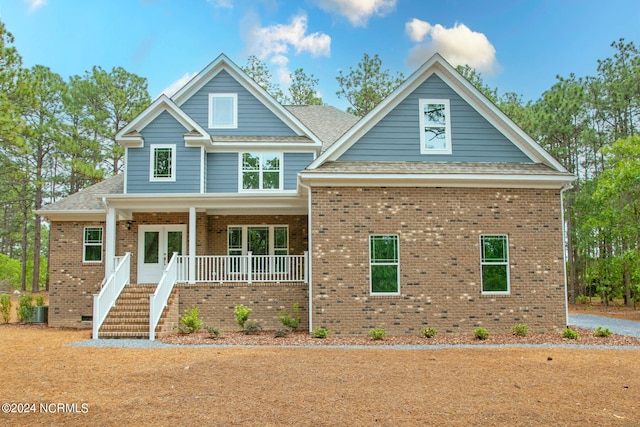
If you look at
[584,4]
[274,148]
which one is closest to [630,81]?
[584,4]

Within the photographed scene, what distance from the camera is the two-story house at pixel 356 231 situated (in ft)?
43.9

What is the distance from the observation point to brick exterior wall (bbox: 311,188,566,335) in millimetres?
13258

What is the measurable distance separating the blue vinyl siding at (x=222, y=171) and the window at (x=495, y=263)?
8537 mm

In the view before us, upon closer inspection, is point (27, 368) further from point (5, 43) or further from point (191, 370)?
point (5, 43)

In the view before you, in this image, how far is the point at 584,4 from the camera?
68.5 feet

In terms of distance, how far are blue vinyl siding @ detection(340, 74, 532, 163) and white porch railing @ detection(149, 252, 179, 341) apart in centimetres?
571

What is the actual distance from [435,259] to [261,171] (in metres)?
7.28

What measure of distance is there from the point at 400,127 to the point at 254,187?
5920mm

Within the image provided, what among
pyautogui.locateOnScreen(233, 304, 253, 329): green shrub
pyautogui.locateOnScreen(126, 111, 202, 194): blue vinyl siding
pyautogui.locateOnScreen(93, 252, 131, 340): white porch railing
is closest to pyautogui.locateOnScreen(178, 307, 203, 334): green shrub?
pyautogui.locateOnScreen(233, 304, 253, 329): green shrub

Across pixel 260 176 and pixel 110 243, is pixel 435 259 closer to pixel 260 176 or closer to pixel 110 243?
pixel 260 176

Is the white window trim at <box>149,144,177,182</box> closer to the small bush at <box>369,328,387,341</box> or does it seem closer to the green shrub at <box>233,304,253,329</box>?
the green shrub at <box>233,304,253,329</box>

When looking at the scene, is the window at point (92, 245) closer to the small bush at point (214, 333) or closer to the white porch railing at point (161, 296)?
the white porch railing at point (161, 296)

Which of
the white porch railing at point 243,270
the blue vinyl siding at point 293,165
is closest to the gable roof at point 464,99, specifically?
the white porch railing at point 243,270

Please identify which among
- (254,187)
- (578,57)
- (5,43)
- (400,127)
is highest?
(578,57)
